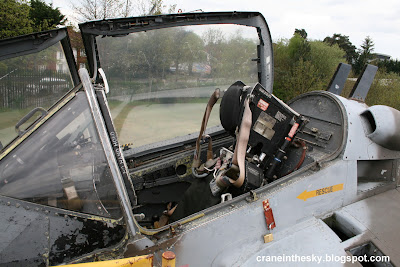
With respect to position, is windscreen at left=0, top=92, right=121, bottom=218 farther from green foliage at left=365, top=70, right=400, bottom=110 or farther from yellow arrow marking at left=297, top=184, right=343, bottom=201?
green foliage at left=365, top=70, right=400, bottom=110

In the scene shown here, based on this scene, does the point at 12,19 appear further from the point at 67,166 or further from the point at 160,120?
the point at 67,166

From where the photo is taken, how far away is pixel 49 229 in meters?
1.74

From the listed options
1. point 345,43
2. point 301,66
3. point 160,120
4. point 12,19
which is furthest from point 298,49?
point 345,43

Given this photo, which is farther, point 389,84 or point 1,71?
point 389,84

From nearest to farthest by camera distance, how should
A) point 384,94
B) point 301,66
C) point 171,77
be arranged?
point 171,77 < point 384,94 < point 301,66

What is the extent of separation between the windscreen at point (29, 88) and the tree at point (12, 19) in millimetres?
12015

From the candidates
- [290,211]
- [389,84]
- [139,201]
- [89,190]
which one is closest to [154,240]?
[89,190]

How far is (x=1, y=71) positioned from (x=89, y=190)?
210 cm

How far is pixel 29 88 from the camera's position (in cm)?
462

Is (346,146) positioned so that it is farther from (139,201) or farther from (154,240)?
(139,201)

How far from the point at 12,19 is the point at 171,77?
13.6 meters

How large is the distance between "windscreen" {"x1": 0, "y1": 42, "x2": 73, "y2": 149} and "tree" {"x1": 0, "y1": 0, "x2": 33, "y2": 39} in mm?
12015

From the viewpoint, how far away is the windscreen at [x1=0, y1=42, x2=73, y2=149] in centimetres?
375

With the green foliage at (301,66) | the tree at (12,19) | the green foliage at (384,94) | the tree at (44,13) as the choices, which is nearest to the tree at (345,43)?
the green foliage at (301,66)
